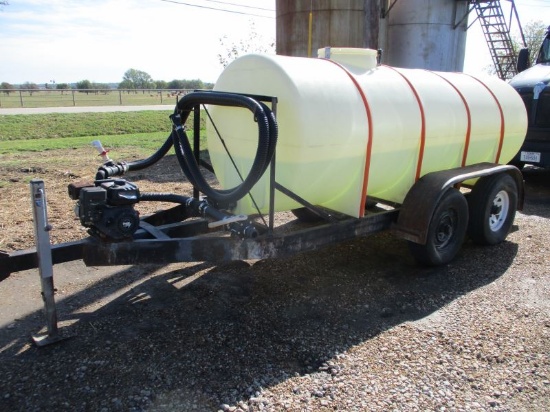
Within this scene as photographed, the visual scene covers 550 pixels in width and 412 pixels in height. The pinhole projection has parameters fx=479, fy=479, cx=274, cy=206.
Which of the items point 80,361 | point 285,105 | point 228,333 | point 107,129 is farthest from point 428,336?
point 107,129

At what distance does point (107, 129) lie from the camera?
58.4 ft

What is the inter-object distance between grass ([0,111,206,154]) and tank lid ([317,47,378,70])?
28.2 ft

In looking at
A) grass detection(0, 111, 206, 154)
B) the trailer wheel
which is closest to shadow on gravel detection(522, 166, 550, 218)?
the trailer wheel

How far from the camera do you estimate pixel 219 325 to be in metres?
3.92

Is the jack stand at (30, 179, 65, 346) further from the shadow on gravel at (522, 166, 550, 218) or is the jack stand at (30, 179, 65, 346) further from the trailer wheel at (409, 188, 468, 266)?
the shadow on gravel at (522, 166, 550, 218)

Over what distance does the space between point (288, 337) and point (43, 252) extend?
1934mm

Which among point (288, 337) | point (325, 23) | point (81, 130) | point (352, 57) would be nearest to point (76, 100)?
point (81, 130)

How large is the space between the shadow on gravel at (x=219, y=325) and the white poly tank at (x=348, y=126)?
81 centimetres

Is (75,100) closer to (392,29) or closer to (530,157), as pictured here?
(392,29)

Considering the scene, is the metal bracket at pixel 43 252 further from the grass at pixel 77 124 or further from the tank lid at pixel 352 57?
the grass at pixel 77 124

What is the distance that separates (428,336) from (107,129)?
642 inches

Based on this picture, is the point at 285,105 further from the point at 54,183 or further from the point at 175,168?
the point at 175,168

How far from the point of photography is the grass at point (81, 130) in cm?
1361

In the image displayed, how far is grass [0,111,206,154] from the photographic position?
13609 mm
